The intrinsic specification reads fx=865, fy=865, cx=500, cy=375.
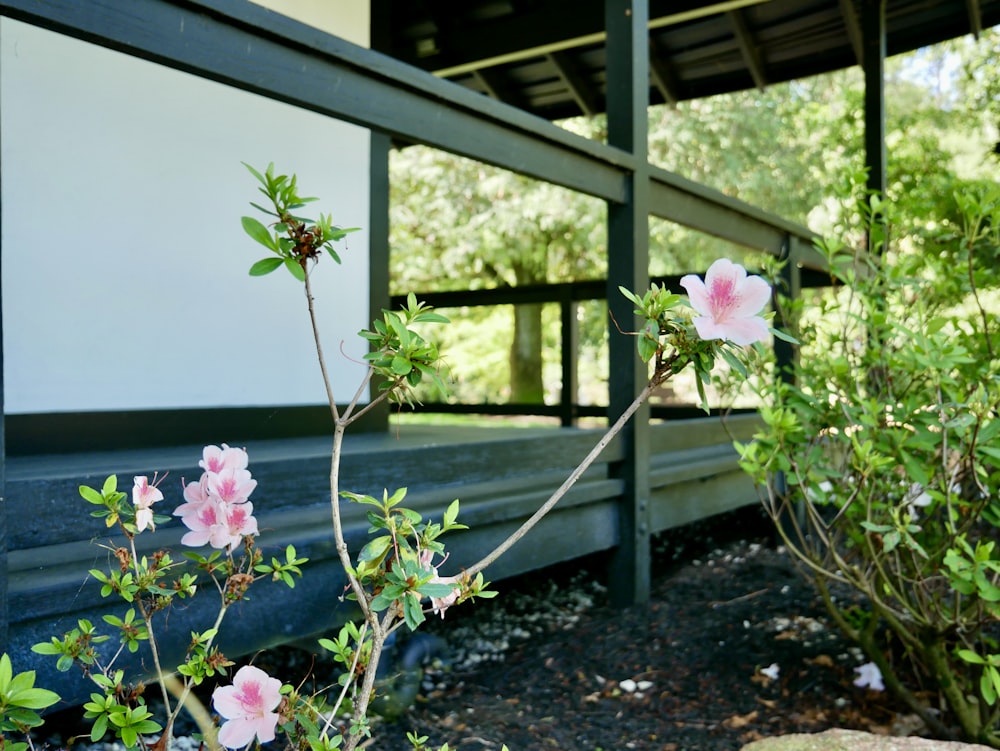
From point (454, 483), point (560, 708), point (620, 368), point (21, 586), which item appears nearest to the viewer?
point (21, 586)

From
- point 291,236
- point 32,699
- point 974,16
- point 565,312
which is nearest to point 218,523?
point 32,699

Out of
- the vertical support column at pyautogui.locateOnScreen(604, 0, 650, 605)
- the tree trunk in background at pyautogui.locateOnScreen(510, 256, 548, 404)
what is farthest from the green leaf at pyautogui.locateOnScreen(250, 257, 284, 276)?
the tree trunk in background at pyautogui.locateOnScreen(510, 256, 548, 404)

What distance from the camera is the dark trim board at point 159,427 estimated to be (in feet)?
10.3

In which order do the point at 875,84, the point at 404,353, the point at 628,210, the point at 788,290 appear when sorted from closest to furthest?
the point at 404,353 → the point at 628,210 → the point at 788,290 → the point at 875,84

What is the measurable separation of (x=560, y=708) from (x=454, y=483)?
751 millimetres

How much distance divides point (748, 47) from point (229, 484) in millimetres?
5480

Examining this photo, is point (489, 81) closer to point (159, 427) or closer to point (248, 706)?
point (159, 427)

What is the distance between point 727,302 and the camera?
45.3 inches

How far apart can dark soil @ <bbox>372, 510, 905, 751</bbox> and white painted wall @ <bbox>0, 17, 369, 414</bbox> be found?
60.6 inches

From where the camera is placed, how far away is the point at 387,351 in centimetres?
125

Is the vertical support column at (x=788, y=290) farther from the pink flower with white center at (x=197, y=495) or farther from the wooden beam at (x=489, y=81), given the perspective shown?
the pink flower with white center at (x=197, y=495)

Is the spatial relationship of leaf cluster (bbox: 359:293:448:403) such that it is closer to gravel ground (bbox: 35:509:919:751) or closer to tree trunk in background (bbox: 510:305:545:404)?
gravel ground (bbox: 35:509:919:751)

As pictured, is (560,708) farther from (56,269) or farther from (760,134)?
(760,134)

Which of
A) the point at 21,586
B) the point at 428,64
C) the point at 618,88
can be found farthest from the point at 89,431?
the point at 428,64
